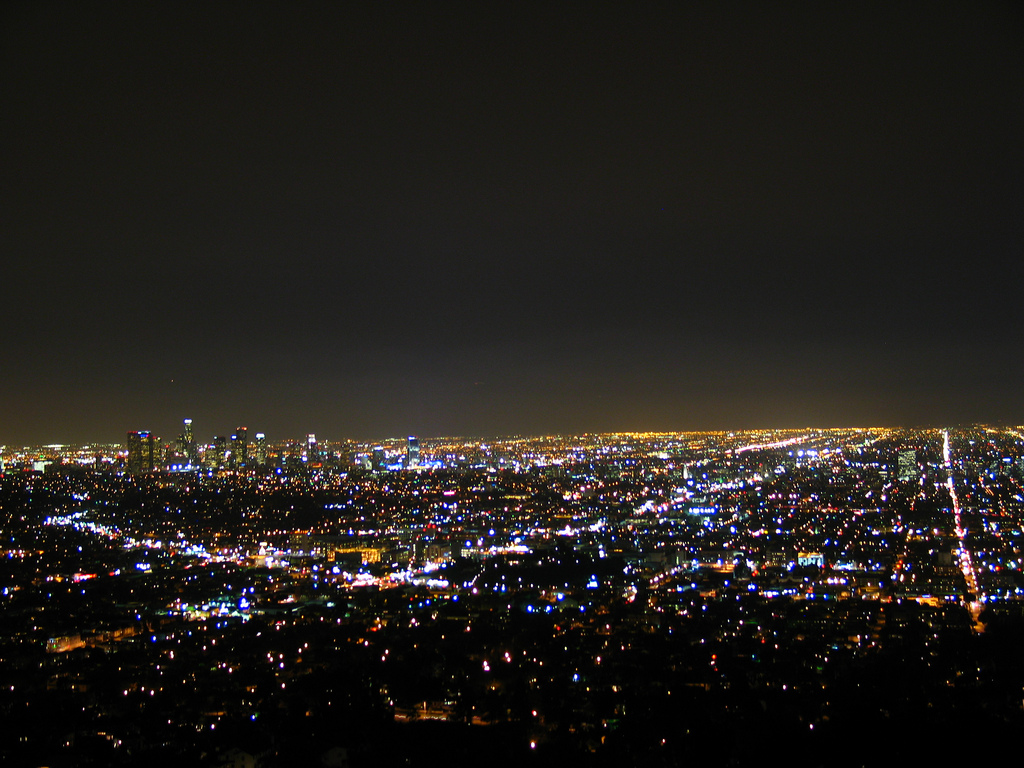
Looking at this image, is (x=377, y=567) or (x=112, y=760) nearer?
(x=112, y=760)

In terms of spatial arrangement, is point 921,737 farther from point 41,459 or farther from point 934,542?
point 41,459

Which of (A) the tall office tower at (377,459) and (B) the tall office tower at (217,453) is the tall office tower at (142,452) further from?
(A) the tall office tower at (377,459)

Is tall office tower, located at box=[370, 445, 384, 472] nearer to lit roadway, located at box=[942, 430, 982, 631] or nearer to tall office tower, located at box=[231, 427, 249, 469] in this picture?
tall office tower, located at box=[231, 427, 249, 469]

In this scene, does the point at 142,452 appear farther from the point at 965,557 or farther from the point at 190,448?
the point at 965,557

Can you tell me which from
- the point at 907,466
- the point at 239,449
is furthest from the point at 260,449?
the point at 907,466

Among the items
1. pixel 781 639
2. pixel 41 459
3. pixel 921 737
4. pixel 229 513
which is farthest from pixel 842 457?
pixel 41 459

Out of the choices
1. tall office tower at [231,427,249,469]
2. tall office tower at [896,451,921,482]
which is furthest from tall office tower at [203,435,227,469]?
tall office tower at [896,451,921,482]
